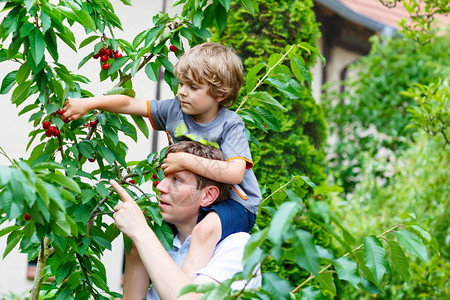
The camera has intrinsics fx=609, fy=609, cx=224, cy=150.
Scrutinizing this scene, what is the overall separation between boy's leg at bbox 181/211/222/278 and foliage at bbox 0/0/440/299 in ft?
0.40

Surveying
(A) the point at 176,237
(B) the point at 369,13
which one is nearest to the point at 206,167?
(A) the point at 176,237

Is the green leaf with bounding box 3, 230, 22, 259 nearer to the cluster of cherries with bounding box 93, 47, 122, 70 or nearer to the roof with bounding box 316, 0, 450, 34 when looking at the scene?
the cluster of cherries with bounding box 93, 47, 122, 70

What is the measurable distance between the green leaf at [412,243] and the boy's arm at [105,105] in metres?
0.95

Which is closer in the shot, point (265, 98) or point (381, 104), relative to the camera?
point (265, 98)

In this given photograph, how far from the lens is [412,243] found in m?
1.62

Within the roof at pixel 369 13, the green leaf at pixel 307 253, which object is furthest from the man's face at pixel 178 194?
the roof at pixel 369 13

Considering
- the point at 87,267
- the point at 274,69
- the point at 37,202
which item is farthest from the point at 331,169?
the point at 37,202

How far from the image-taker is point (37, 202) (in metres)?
1.38

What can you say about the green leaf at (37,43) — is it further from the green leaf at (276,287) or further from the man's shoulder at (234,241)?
the green leaf at (276,287)

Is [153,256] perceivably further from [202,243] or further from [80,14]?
[80,14]

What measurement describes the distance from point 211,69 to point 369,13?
22.5 ft

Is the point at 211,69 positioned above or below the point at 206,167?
above

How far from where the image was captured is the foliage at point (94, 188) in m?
1.29

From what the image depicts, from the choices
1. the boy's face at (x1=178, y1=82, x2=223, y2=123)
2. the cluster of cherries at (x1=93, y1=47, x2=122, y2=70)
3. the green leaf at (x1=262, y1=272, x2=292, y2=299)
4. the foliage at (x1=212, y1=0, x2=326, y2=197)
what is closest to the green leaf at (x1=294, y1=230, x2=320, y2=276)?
the green leaf at (x1=262, y1=272, x2=292, y2=299)
